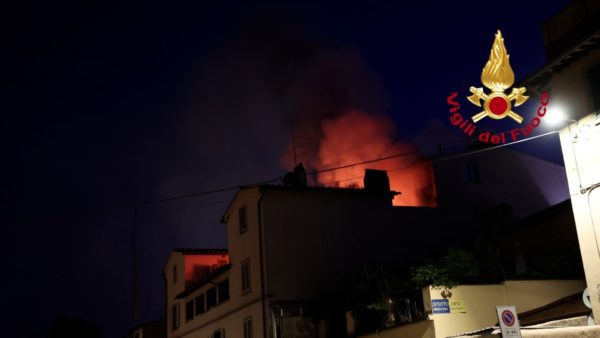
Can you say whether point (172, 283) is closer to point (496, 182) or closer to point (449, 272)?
point (496, 182)

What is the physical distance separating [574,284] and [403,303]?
5558 millimetres

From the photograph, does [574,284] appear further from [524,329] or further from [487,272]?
[524,329]

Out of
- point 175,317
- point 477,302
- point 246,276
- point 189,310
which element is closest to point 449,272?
point 477,302

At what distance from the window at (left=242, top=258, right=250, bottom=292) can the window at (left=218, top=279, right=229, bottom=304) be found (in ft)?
11.3

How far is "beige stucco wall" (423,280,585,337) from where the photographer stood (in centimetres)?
2131

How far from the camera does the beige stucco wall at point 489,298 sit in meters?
21.3

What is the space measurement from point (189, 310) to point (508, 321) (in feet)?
112

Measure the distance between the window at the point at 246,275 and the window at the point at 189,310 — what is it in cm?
1054

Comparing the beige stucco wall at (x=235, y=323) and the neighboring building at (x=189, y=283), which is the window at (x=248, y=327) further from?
the neighboring building at (x=189, y=283)

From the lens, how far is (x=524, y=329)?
16.6 meters

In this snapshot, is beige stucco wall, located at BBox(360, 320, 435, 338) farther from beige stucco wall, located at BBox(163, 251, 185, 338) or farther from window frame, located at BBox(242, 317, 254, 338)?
beige stucco wall, located at BBox(163, 251, 185, 338)

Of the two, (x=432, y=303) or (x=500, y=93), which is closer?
(x=500, y=93)

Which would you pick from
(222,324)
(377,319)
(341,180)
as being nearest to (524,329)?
(377,319)

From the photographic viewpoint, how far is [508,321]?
12930 millimetres
